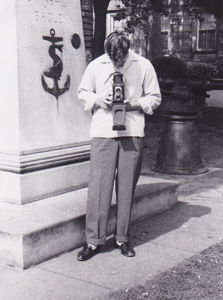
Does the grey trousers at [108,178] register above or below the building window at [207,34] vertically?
below

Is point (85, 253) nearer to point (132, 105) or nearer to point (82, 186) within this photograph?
point (82, 186)

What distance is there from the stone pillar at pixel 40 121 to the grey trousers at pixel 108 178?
0.82 feet

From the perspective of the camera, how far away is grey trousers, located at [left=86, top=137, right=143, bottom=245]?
4035 mm

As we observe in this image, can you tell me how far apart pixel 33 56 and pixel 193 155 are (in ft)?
13.0

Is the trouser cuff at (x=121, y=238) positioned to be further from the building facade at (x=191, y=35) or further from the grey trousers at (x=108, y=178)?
the building facade at (x=191, y=35)

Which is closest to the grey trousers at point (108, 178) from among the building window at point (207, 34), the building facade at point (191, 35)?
the building facade at point (191, 35)

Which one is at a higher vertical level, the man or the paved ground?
the man

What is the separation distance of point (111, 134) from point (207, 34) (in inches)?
829

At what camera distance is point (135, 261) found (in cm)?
407

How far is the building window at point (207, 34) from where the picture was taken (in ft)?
77.7

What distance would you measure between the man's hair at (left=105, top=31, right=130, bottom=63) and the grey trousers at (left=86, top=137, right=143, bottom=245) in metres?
0.65

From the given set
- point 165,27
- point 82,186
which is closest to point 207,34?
point 165,27

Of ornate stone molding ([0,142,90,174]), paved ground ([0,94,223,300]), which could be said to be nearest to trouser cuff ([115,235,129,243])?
paved ground ([0,94,223,300])

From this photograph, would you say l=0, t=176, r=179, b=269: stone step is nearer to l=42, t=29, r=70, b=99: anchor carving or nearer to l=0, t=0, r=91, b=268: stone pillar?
l=0, t=0, r=91, b=268: stone pillar
